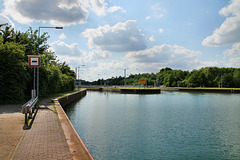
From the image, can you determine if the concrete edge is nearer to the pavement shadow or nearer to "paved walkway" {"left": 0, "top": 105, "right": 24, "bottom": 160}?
"paved walkway" {"left": 0, "top": 105, "right": 24, "bottom": 160}

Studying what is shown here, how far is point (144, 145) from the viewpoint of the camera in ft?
41.5

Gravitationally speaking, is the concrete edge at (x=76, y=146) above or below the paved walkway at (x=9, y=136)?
below

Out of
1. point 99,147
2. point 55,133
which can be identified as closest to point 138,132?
point 99,147

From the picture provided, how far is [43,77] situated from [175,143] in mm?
21282

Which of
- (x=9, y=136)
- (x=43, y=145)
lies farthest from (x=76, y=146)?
(x=9, y=136)

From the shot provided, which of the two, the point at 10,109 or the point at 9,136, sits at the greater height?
the point at 10,109

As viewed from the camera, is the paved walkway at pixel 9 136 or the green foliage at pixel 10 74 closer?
the paved walkway at pixel 9 136

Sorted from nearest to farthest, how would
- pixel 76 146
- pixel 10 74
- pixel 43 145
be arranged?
Answer: pixel 43 145 < pixel 76 146 < pixel 10 74

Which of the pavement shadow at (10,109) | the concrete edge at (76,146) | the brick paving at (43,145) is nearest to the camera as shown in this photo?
the brick paving at (43,145)

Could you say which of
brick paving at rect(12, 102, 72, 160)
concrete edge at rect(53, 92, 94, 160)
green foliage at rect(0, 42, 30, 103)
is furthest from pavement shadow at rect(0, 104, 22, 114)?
concrete edge at rect(53, 92, 94, 160)

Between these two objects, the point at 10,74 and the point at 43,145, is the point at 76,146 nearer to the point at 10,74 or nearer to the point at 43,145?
the point at 43,145

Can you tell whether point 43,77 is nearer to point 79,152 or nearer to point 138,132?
point 138,132

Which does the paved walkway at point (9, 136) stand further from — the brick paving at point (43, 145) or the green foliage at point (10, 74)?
the green foliage at point (10, 74)

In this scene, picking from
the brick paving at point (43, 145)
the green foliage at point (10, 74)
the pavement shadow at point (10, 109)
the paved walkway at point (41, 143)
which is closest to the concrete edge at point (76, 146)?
the paved walkway at point (41, 143)
